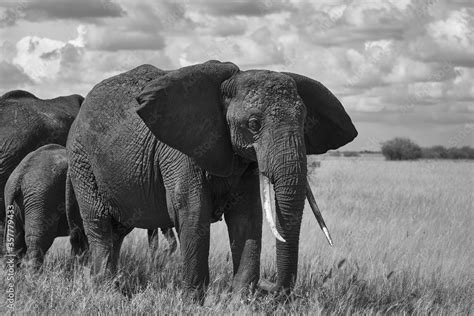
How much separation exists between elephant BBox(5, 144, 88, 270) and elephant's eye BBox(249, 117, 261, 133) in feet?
11.2

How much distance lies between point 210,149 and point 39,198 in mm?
3379

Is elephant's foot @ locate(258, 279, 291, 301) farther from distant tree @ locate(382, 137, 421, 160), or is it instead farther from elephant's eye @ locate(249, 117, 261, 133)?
distant tree @ locate(382, 137, 421, 160)

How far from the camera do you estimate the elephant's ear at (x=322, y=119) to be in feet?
21.2

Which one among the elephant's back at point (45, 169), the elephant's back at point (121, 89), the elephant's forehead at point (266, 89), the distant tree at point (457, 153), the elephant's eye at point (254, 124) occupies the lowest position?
the elephant's back at point (45, 169)

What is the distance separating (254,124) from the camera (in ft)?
18.7

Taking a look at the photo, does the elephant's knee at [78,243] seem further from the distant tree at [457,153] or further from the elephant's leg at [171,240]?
the distant tree at [457,153]

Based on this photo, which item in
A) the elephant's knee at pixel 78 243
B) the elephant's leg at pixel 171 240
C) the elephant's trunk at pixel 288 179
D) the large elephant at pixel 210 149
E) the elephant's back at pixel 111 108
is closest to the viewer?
the elephant's trunk at pixel 288 179

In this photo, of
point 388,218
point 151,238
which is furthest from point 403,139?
point 151,238

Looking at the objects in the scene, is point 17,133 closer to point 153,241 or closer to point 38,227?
point 38,227

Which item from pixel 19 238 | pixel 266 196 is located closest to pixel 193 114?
pixel 266 196

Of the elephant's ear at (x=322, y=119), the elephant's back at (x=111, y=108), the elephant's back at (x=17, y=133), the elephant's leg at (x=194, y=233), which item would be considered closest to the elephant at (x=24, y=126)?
the elephant's back at (x=17, y=133)

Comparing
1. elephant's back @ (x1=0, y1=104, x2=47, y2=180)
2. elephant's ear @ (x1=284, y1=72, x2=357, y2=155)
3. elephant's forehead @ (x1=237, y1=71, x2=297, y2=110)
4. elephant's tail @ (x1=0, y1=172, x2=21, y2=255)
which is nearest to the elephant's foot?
elephant's ear @ (x1=284, y1=72, x2=357, y2=155)

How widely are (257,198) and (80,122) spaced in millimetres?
2360

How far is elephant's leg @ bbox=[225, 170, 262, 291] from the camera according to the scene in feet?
21.0
